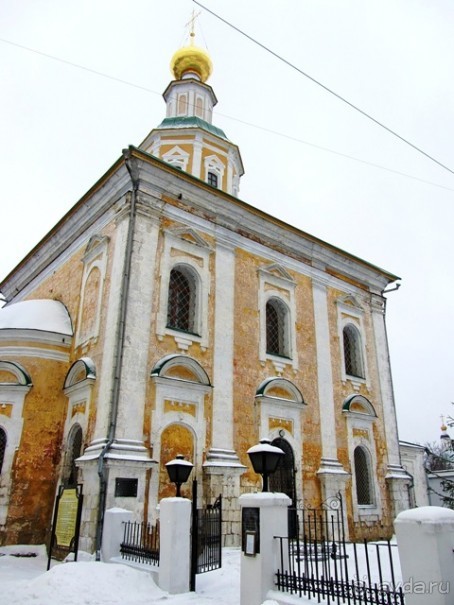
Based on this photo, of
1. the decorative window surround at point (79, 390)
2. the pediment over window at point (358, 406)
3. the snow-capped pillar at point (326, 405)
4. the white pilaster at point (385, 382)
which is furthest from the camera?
the white pilaster at point (385, 382)

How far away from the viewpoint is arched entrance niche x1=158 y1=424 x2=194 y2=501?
11.6m

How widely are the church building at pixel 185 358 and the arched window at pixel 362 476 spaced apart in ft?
0.20

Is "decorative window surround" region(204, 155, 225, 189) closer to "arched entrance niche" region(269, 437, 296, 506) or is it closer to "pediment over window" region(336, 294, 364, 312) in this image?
"pediment over window" region(336, 294, 364, 312)

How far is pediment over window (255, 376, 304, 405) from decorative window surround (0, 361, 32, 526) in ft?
19.7

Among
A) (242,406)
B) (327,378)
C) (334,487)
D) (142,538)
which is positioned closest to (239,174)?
(327,378)

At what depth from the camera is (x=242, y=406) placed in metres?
13.7

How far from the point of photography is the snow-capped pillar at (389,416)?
16516 mm

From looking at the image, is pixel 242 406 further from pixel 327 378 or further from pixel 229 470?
pixel 327 378

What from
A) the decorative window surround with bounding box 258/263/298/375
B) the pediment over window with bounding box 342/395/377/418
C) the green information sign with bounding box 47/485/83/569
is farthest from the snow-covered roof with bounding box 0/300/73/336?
the pediment over window with bounding box 342/395/377/418

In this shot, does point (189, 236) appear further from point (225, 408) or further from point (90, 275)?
point (225, 408)

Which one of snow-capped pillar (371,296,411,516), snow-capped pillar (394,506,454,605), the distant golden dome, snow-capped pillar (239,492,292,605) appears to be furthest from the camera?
the distant golden dome

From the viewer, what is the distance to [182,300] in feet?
46.8

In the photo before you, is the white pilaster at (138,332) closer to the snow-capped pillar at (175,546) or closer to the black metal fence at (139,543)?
the black metal fence at (139,543)

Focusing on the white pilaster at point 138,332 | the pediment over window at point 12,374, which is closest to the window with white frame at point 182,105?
the white pilaster at point 138,332
